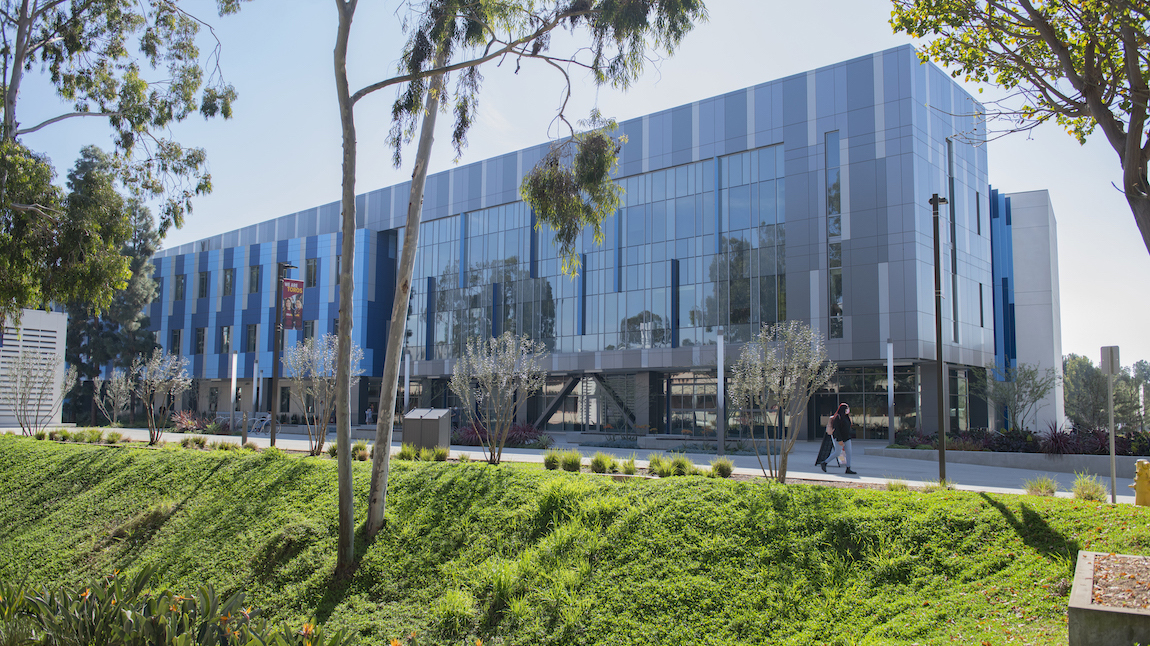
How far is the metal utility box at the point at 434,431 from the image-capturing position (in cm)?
1927

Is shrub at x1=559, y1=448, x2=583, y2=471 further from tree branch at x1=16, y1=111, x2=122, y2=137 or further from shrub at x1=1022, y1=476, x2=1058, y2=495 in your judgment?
tree branch at x1=16, y1=111, x2=122, y2=137

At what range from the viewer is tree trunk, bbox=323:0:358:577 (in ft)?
31.2

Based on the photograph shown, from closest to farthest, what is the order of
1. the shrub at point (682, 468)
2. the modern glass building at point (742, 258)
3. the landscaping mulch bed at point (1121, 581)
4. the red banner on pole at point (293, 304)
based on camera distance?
the landscaping mulch bed at point (1121, 581), the shrub at point (682, 468), the red banner on pole at point (293, 304), the modern glass building at point (742, 258)

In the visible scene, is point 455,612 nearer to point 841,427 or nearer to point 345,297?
point 345,297

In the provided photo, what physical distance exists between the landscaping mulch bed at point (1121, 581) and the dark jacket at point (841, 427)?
1066cm

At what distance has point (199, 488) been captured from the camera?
13742 millimetres

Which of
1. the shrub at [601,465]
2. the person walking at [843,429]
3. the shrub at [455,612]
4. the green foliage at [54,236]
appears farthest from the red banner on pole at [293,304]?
the person walking at [843,429]

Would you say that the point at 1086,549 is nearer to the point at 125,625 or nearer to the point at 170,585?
the point at 125,625

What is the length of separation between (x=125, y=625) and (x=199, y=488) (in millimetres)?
9019

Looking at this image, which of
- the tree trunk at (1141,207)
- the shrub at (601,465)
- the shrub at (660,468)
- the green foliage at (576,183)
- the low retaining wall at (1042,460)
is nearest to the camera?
the tree trunk at (1141,207)

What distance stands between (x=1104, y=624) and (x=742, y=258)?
28794mm

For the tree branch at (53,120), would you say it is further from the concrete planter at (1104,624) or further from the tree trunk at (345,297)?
the concrete planter at (1104,624)

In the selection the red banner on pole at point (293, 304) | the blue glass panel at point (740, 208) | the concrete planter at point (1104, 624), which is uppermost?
the blue glass panel at point (740, 208)

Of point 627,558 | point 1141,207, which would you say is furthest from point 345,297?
point 1141,207
